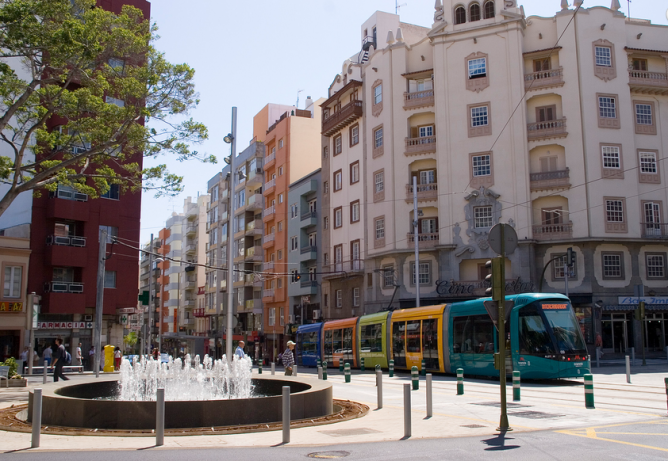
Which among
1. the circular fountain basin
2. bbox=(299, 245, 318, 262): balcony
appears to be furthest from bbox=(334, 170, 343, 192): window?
the circular fountain basin

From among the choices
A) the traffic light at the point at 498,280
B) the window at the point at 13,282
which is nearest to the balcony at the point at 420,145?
the window at the point at 13,282

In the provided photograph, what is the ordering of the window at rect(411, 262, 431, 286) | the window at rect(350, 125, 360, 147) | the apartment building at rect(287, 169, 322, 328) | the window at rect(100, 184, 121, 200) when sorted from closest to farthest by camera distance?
1. the window at rect(100, 184, 121, 200)
2. the window at rect(411, 262, 431, 286)
3. the window at rect(350, 125, 360, 147)
4. the apartment building at rect(287, 169, 322, 328)

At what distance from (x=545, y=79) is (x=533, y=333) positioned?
22867 millimetres

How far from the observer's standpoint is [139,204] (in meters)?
41.7

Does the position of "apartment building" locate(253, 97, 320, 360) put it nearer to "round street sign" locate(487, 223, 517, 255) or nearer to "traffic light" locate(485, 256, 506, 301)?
"round street sign" locate(487, 223, 517, 255)

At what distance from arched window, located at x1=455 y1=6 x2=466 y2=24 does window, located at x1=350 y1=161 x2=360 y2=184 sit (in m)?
12.3

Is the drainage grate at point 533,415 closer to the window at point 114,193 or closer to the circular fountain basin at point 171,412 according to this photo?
the circular fountain basin at point 171,412

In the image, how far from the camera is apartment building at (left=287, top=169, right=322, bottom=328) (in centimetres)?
5422

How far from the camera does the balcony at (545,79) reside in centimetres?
3959

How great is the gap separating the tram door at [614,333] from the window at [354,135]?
A: 21.8 m

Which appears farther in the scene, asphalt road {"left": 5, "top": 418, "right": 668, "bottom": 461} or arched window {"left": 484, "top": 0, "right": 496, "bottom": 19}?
arched window {"left": 484, "top": 0, "right": 496, "bottom": 19}

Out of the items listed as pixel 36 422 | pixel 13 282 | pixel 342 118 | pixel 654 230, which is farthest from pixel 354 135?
pixel 36 422

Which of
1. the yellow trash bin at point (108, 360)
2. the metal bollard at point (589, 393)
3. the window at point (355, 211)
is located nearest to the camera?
the metal bollard at point (589, 393)

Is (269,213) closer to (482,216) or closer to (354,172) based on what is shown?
(354,172)
